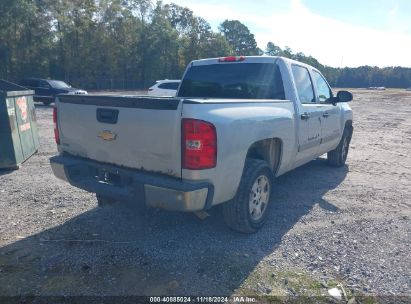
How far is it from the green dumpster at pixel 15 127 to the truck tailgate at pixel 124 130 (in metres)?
3.14

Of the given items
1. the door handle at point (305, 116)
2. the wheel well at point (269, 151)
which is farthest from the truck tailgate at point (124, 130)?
the door handle at point (305, 116)

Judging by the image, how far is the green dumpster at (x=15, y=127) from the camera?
245 inches

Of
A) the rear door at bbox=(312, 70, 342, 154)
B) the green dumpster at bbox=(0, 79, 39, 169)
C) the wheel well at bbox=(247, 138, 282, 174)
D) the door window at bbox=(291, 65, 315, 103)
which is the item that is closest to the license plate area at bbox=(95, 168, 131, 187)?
the wheel well at bbox=(247, 138, 282, 174)

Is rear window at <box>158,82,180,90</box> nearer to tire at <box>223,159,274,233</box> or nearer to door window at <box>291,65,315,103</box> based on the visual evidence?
door window at <box>291,65,315,103</box>

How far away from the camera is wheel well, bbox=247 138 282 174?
155 inches

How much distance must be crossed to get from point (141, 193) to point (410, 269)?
273cm

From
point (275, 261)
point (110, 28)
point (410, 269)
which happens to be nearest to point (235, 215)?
point (275, 261)

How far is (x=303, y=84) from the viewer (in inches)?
202

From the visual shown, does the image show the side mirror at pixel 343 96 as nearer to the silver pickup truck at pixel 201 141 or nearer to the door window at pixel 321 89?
the door window at pixel 321 89

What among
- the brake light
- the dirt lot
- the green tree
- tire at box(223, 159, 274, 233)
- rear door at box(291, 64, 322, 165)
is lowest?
the dirt lot

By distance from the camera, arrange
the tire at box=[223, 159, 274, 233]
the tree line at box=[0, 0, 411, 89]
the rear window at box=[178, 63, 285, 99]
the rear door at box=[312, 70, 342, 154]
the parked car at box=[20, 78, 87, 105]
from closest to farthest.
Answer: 1. the tire at box=[223, 159, 274, 233]
2. the rear window at box=[178, 63, 285, 99]
3. the rear door at box=[312, 70, 342, 154]
4. the parked car at box=[20, 78, 87, 105]
5. the tree line at box=[0, 0, 411, 89]

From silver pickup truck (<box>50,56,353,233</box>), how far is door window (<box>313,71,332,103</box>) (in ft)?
2.59

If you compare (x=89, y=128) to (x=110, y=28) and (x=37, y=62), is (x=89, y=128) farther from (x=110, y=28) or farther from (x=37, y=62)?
(x=110, y=28)

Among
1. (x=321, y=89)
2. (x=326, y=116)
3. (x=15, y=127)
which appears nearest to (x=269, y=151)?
(x=326, y=116)
